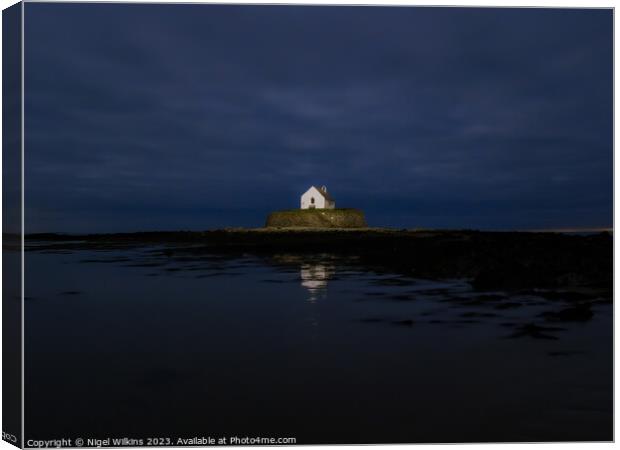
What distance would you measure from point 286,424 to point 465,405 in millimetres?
1668

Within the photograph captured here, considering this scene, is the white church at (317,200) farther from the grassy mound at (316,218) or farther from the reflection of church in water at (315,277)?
the reflection of church in water at (315,277)

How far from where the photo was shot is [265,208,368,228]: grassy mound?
43938 millimetres

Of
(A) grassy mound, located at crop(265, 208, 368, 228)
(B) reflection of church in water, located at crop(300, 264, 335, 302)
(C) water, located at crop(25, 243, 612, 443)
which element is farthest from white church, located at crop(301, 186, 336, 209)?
(C) water, located at crop(25, 243, 612, 443)

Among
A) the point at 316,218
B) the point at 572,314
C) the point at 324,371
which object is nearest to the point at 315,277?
the point at 572,314

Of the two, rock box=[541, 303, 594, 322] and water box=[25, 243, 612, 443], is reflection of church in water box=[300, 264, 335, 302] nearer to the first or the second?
water box=[25, 243, 612, 443]

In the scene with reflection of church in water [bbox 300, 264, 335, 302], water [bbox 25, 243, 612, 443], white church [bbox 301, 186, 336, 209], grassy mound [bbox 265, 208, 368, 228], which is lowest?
water [bbox 25, 243, 612, 443]

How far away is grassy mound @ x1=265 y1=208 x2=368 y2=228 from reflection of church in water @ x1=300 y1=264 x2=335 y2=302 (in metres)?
28.0

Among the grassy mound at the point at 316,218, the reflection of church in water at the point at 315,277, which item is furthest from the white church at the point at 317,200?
the reflection of church in water at the point at 315,277

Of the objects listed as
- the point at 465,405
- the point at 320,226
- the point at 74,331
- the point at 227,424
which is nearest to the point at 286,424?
the point at 227,424

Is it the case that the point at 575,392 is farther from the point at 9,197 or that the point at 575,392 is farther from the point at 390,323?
the point at 9,197

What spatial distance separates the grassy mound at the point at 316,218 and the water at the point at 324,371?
35211mm

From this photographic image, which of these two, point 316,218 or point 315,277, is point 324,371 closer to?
point 315,277

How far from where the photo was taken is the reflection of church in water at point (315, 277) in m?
10.1

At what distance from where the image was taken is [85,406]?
456cm
